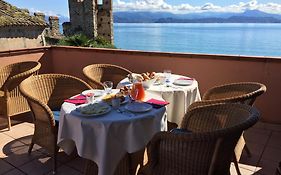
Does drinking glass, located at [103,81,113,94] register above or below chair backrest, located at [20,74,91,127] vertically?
above

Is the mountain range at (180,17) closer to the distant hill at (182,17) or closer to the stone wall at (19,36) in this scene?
the distant hill at (182,17)

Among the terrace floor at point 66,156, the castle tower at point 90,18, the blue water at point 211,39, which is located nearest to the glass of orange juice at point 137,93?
the terrace floor at point 66,156

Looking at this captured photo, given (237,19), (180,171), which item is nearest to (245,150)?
Result: (180,171)

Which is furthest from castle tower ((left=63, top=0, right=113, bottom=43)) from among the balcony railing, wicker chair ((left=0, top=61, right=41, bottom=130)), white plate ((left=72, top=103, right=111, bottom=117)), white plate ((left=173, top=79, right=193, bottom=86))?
white plate ((left=72, top=103, right=111, bottom=117))

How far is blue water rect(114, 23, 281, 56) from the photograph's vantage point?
26453mm

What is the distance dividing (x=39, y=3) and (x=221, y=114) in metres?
38.3

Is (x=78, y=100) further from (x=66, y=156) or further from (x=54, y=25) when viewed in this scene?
(x=54, y=25)

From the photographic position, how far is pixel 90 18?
23.0 metres

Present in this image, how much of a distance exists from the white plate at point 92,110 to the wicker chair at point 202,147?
482mm

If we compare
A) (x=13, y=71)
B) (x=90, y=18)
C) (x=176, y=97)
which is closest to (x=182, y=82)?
(x=176, y=97)

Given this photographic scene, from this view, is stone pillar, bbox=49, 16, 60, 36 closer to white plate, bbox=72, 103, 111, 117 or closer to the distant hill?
the distant hill

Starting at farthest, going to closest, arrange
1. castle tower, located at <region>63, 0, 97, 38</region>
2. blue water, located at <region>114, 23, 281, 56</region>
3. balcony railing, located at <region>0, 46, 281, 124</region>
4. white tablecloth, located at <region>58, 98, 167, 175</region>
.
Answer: blue water, located at <region>114, 23, 281, 56</region> → castle tower, located at <region>63, 0, 97, 38</region> → balcony railing, located at <region>0, 46, 281, 124</region> → white tablecloth, located at <region>58, 98, 167, 175</region>

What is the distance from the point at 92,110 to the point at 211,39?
35081mm

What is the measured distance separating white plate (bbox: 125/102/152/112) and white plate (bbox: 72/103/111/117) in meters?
0.16
